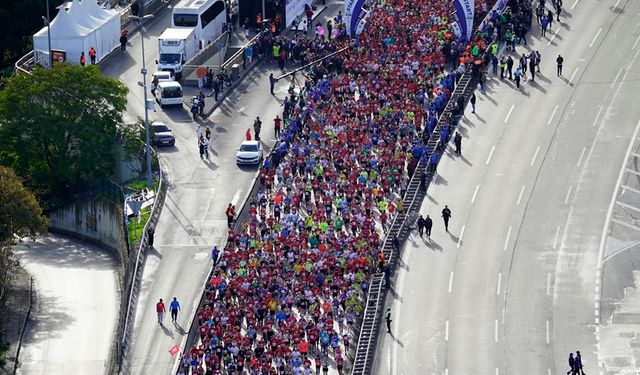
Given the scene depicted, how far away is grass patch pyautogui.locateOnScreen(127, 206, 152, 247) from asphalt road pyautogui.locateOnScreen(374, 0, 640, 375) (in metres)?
17.1

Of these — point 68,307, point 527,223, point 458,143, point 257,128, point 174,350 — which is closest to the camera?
point 174,350

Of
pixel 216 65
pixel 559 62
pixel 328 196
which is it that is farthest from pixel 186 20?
pixel 328 196

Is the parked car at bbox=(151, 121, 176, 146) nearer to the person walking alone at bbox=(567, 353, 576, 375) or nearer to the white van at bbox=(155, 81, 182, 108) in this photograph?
the white van at bbox=(155, 81, 182, 108)

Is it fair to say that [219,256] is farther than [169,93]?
No

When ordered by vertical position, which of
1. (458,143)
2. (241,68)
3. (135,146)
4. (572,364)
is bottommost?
(241,68)

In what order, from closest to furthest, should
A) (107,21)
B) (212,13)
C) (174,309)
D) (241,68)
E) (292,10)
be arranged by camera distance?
(174,309) → (241,68) → (107,21) → (212,13) → (292,10)

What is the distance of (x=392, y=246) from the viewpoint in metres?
127

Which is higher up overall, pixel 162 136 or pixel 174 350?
pixel 174 350

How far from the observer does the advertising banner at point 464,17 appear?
152475mm

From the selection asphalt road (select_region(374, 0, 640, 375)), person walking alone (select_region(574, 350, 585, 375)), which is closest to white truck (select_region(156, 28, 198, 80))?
asphalt road (select_region(374, 0, 640, 375))

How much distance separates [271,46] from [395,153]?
78.4 feet

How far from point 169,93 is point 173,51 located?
17.8 feet

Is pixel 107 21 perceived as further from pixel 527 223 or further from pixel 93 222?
pixel 527 223

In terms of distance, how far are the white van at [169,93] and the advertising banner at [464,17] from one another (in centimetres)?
2007
